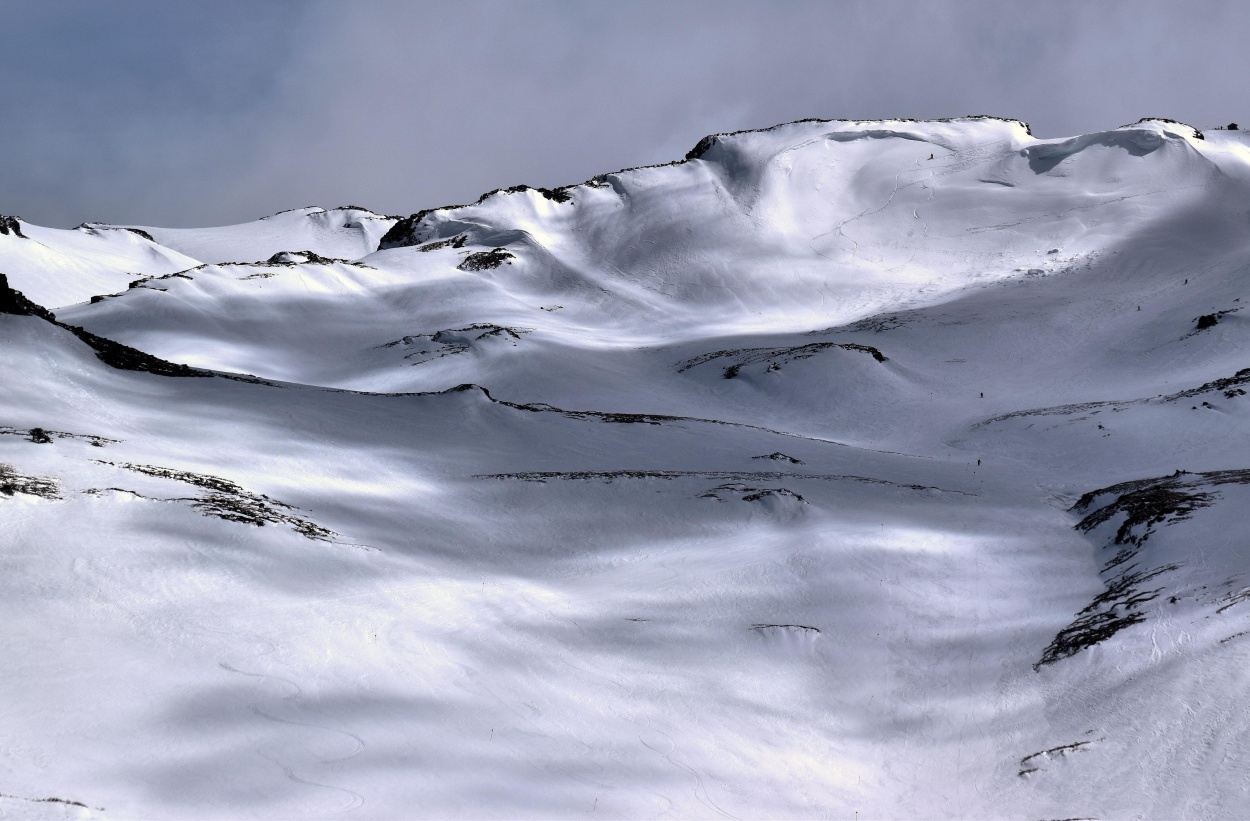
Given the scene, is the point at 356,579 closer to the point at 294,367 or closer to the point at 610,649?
the point at 610,649

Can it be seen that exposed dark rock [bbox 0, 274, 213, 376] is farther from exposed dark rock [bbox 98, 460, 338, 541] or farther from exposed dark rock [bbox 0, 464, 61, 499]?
exposed dark rock [bbox 0, 464, 61, 499]

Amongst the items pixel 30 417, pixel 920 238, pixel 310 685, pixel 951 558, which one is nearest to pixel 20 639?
Result: pixel 310 685

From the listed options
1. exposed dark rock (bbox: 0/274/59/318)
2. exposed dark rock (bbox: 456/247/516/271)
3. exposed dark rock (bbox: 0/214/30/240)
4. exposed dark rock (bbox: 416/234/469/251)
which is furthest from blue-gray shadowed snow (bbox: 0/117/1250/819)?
exposed dark rock (bbox: 0/214/30/240)

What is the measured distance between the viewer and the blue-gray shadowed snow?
12781 millimetres

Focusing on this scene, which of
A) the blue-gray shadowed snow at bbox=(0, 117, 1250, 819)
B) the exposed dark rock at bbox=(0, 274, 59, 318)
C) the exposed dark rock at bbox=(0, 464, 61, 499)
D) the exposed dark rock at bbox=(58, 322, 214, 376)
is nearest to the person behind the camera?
the blue-gray shadowed snow at bbox=(0, 117, 1250, 819)

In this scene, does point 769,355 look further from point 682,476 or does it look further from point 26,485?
point 26,485

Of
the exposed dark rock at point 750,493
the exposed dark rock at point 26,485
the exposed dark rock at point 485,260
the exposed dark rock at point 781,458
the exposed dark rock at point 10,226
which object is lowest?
the exposed dark rock at point 26,485

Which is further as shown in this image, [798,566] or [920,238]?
[920,238]

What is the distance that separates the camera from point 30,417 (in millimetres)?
21953

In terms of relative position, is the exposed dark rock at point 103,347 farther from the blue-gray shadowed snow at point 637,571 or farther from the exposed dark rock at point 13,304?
the blue-gray shadowed snow at point 637,571

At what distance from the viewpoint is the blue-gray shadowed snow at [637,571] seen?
12781mm

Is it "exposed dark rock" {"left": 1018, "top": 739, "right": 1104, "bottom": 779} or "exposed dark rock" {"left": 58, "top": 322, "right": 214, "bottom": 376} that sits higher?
"exposed dark rock" {"left": 58, "top": 322, "right": 214, "bottom": 376}

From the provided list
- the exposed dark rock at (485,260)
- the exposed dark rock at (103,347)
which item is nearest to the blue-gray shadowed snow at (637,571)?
the exposed dark rock at (103,347)

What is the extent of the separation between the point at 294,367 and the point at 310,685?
38.2 m
